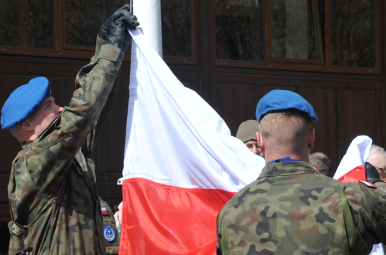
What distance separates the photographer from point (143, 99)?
2762 mm

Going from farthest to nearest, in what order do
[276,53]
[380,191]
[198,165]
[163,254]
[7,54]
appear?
[276,53] → [7,54] → [198,165] → [163,254] → [380,191]

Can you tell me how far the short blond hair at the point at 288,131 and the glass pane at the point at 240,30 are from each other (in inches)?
143

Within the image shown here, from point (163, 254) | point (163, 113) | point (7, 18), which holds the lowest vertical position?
point (163, 254)

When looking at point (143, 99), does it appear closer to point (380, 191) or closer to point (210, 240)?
point (210, 240)

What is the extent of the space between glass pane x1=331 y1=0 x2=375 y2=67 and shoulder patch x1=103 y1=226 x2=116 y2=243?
151 inches

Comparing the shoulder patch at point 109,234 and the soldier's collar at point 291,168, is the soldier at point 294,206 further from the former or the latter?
the shoulder patch at point 109,234

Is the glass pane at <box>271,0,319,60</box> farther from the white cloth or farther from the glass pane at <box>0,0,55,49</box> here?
the white cloth

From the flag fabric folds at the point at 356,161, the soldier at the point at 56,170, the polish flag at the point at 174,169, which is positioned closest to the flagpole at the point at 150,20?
the polish flag at the point at 174,169

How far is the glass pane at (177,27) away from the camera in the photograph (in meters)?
5.22

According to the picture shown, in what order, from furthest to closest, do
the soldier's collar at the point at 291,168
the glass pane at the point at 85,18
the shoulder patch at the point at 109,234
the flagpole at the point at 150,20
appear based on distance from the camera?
1. the glass pane at the point at 85,18
2. the shoulder patch at the point at 109,234
3. the flagpole at the point at 150,20
4. the soldier's collar at the point at 291,168

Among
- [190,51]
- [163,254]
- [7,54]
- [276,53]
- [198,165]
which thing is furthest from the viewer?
[276,53]

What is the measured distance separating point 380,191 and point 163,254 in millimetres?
1179

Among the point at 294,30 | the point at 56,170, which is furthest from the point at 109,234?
the point at 294,30

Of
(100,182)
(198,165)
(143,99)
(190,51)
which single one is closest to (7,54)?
(100,182)
